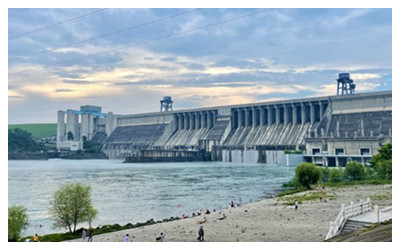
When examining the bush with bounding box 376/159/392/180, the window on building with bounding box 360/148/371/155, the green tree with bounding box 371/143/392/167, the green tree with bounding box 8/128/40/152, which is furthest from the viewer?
the green tree with bounding box 8/128/40/152

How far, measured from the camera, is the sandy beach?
62.7ft

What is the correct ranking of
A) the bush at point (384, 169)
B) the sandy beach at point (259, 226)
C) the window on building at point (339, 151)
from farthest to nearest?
1. the window on building at point (339, 151)
2. the bush at point (384, 169)
3. the sandy beach at point (259, 226)

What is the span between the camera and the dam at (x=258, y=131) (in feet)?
245

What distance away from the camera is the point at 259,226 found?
22.0m

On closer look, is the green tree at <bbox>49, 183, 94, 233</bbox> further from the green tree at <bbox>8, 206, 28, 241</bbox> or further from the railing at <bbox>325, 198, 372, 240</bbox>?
the railing at <bbox>325, 198, 372, 240</bbox>

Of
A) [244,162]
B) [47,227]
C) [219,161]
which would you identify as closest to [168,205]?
[47,227]

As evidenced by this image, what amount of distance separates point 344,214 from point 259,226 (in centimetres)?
516

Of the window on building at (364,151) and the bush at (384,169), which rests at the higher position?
the window on building at (364,151)

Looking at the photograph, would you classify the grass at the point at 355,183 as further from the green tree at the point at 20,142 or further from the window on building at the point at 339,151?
the green tree at the point at 20,142

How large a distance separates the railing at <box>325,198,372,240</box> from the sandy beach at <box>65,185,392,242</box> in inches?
24.8

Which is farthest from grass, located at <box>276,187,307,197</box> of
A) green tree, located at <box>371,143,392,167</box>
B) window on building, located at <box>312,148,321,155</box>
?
window on building, located at <box>312,148,321,155</box>

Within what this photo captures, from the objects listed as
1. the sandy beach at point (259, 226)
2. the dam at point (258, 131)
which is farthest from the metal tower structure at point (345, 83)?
the sandy beach at point (259, 226)

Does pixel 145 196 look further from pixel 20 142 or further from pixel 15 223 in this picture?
pixel 20 142

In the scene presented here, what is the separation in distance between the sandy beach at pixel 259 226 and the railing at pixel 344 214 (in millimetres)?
629
